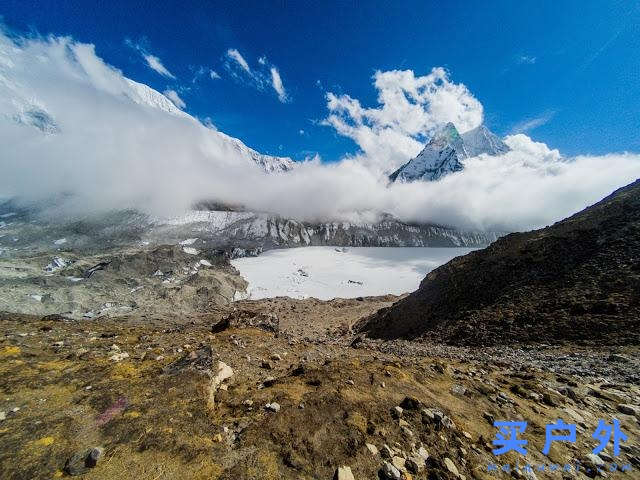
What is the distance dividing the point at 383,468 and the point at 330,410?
6.19 feet

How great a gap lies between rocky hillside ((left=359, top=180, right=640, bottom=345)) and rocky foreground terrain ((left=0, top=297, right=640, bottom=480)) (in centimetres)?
582

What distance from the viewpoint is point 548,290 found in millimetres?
20250

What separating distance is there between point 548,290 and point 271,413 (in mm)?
21823

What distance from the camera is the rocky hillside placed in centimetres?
1630

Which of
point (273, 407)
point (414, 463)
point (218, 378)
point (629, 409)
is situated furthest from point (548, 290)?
point (218, 378)

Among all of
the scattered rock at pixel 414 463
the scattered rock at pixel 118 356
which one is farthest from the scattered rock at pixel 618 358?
the scattered rock at pixel 118 356

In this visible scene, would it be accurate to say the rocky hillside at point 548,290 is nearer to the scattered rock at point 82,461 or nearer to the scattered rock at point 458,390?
the scattered rock at point 458,390

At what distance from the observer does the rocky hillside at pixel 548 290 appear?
53.5ft

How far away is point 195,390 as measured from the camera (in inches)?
279

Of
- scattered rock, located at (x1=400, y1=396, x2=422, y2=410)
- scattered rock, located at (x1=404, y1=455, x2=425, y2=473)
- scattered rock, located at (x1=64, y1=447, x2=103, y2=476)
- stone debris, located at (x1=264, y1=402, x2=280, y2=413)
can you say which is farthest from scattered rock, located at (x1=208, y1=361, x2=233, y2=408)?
scattered rock, located at (x1=400, y1=396, x2=422, y2=410)

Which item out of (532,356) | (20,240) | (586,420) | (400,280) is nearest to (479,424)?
(586,420)

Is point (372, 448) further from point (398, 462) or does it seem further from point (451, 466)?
point (451, 466)

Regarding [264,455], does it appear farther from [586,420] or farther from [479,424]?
[586,420]

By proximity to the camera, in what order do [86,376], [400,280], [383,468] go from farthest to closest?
[400,280], [86,376], [383,468]
